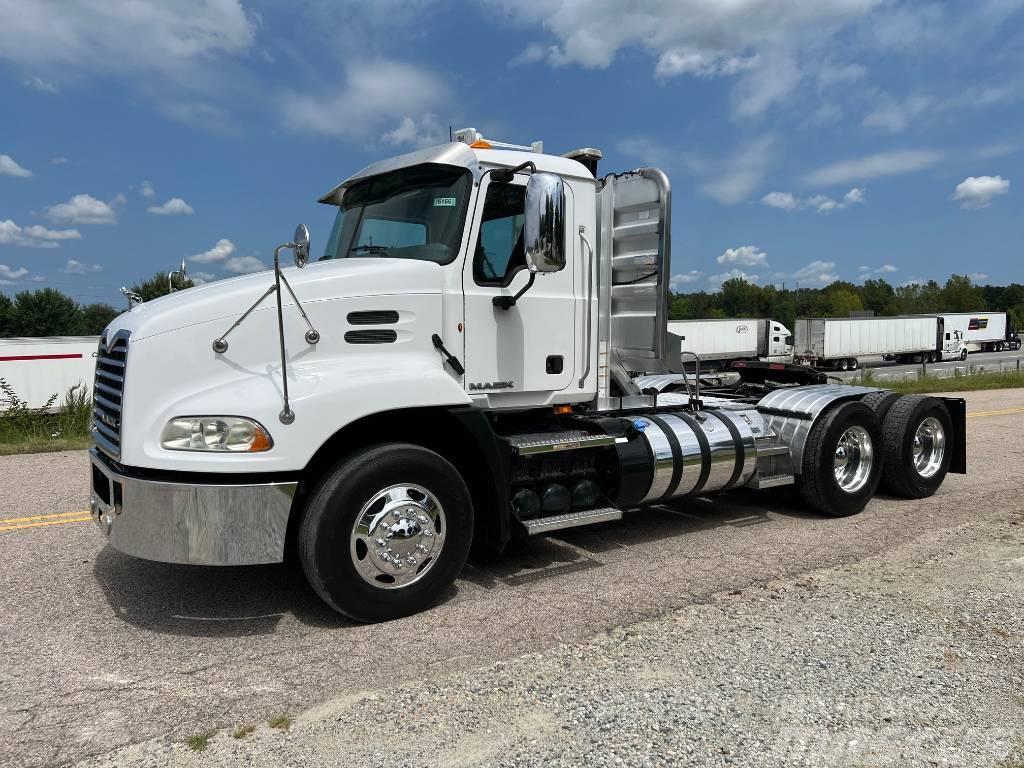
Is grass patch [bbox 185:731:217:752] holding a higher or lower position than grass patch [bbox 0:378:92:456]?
lower

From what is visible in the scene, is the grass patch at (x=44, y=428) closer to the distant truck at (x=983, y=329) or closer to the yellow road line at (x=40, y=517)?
the yellow road line at (x=40, y=517)

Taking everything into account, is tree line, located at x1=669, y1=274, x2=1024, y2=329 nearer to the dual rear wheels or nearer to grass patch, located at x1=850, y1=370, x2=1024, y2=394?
grass patch, located at x1=850, y1=370, x2=1024, y2=394

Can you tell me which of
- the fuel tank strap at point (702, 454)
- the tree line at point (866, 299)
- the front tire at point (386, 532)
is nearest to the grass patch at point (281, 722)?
the front tire at point (386, 532)

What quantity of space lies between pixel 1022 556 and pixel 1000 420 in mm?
9856

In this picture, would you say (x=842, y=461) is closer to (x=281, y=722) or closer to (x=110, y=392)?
(x=281, y=722)

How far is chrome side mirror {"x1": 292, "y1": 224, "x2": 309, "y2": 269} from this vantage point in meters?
4.44

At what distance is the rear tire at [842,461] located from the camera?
6.88m

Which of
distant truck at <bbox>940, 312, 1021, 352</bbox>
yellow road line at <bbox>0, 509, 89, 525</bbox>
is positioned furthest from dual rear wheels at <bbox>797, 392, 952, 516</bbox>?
distant truck at <bbox>940, 312, 1021, 352</bbox>

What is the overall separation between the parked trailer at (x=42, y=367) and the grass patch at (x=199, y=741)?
15515mm

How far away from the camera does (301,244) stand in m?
4.43

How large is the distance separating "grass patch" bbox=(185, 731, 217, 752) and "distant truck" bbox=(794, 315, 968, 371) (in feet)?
128

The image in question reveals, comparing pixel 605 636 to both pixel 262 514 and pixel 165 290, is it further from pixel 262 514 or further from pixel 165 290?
pixel 165 290

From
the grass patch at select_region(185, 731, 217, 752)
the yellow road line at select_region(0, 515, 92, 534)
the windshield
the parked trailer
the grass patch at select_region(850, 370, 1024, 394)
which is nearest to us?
the grass patch at select_region(185, 731, 217, 752)

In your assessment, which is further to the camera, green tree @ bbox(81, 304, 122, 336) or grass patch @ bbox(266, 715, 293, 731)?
green tree @ bbox(81, 304, 122, 336)
